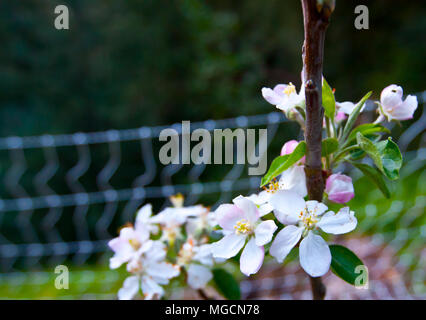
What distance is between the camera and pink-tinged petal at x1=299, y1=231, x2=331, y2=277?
0.28 m

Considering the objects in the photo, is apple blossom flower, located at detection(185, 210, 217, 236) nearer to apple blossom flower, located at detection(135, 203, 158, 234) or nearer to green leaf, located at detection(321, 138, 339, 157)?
apple blossom flower, located at detection(135, 203, 158, 234)

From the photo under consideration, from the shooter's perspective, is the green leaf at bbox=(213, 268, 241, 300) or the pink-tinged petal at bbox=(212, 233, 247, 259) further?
the green leaf at bbox=(213, 268, 241, 300)

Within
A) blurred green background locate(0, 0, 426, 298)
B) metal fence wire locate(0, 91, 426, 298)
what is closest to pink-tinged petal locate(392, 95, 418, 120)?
metal fence wire locate(0, 91, 426, 298)

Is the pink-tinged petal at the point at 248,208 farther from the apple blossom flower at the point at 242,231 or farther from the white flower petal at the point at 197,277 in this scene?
the white flower petal at the point at 197,277

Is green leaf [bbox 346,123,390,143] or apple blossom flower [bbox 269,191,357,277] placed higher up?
green leaf [bbox 346,123,390,143]

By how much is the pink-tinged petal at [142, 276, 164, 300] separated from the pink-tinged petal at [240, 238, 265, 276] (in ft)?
0.42

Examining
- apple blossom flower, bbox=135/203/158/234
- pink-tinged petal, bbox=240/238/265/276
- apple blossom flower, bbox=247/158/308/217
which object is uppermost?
apple blossom flower, bbox=247/158/308/217

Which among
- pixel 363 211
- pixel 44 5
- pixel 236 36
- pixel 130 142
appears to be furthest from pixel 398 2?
pixel 44 5

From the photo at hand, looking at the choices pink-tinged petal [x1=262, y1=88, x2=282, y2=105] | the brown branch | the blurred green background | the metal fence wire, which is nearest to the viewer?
the brown branch

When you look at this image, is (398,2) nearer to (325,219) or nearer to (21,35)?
(21,35)

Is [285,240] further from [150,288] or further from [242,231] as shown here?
[150,288]

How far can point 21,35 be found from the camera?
2.63m

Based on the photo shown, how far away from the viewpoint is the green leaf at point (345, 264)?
31 cm

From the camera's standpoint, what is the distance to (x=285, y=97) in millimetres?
350
